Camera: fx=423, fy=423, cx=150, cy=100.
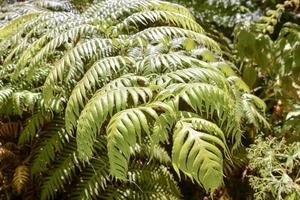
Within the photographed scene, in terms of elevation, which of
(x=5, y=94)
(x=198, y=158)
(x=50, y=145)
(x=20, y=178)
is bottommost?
(x=20, y=178)

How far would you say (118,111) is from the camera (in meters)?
1.63

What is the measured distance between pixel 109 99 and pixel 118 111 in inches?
2.6

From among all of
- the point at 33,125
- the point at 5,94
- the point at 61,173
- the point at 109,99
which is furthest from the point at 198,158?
the point at 5,94

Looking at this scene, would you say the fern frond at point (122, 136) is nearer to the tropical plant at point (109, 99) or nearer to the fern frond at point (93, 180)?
the tropical plant at point (109, 99)

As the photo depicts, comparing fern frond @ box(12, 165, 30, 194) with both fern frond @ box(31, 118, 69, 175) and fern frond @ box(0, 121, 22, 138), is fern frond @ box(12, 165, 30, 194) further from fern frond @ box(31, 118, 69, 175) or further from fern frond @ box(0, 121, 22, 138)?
fern frond @ box(0, 121, 22, 138)

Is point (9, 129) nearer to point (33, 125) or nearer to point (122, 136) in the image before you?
point (33, 125)

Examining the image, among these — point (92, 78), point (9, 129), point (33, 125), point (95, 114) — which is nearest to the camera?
point (95, 114)

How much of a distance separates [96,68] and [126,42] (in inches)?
12.9

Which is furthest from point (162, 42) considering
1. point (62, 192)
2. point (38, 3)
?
point (38, 3)

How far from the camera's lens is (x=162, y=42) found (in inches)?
83.5

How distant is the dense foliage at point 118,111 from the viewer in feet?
5.34

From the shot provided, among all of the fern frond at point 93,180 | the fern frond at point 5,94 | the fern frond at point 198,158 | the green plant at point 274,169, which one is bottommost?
the fern frond at point 93,180

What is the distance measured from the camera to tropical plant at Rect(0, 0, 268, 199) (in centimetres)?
164

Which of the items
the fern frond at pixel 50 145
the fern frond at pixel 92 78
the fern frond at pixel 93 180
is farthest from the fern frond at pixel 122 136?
the fern frond at pixel 50 145
